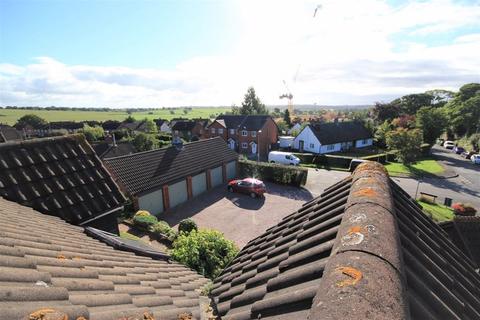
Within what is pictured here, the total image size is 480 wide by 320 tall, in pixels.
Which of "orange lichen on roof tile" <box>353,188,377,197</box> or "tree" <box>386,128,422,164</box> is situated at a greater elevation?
"orange lichen on roof tile" <box>353,188,377,197</box>

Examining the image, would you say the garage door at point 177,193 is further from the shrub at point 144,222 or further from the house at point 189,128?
the house at point 189,128

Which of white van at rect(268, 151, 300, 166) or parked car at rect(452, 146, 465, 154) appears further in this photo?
parked car at rect(452, 146, 465, 154)

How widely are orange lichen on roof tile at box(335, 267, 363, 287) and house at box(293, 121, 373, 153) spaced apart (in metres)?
44.9

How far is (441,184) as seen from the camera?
2806cm

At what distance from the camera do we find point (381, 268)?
5.85 ft

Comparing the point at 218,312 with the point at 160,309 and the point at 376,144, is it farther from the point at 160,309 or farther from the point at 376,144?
the point at 376,144

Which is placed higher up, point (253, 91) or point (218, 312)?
point (253, 91)

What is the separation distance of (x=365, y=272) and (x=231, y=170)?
87.7 feet

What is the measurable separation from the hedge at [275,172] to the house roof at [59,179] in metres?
20.4

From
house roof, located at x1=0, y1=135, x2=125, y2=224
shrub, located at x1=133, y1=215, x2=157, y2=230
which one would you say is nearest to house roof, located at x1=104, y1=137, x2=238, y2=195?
shrub, located at x1=133, y1=215, x2=157, y2=230

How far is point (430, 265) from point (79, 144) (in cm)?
845

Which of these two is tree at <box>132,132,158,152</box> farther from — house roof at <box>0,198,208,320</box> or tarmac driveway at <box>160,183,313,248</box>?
house roof at <box>0,198,208,320</box>

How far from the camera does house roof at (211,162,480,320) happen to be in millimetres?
1588

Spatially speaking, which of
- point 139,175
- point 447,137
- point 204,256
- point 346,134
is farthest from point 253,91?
point 204,256
